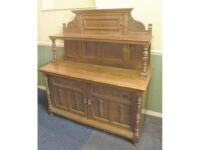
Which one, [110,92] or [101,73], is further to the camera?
[101,73]

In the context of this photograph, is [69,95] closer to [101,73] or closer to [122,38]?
[101,73]

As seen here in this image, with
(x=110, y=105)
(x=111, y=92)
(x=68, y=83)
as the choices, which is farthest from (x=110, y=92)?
(x=68, y=83)

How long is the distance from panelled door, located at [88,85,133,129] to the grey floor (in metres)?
0.16

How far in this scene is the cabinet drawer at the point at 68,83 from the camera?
2043 millimetres

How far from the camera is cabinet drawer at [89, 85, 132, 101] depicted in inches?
71.3

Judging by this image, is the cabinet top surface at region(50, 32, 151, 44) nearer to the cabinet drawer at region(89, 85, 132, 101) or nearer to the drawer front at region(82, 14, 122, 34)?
the drawer front at region(82, 14, 122, 34)

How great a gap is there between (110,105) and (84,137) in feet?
1.39

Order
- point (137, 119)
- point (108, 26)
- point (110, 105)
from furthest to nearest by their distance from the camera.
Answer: point (108, 26), point (110, 105), point (137, 119)

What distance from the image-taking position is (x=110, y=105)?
1939mm
